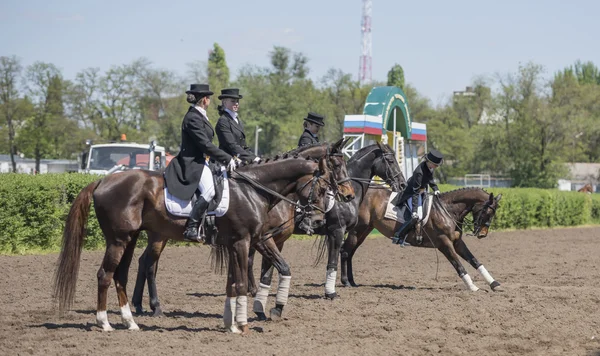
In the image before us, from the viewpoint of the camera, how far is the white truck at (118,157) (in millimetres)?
21297

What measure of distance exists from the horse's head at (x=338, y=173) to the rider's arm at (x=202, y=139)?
1445 mm

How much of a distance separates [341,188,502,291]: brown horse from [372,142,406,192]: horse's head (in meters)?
0.82

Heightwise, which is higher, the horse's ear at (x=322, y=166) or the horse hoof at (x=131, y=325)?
the horse's ear at (x=322, y=166)

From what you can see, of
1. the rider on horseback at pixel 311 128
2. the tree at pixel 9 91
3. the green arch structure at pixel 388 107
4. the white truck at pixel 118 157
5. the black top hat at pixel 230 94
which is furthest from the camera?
the tree at pixel 9 91

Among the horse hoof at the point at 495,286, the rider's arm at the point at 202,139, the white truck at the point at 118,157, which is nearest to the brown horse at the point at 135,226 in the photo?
the rider's arm at the point at 202,139

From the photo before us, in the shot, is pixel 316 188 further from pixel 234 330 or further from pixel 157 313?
pixel 157 313

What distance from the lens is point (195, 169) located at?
27.5 feet

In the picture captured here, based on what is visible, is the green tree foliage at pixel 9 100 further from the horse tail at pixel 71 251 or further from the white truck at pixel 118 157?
the horse tail at pixel 71 251

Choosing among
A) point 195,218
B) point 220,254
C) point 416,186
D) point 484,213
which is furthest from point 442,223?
point 195,218

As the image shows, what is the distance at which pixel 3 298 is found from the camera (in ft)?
33.8

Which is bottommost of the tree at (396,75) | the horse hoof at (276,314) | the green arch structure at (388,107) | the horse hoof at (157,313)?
the horse hoof at (157,313)

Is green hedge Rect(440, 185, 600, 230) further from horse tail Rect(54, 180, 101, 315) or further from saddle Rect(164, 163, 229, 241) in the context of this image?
horse tail Rect(54, 180, 101, 315)

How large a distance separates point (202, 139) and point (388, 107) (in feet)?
54.2

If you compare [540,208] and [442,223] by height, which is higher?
[540,208]
